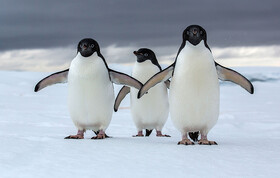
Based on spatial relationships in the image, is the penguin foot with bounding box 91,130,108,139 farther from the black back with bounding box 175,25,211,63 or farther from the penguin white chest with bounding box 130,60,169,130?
the black back with bounding box 175,25,211,63

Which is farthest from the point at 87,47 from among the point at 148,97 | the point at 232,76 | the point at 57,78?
the point at 232,76

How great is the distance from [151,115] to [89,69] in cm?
128

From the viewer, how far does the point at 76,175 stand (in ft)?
9.05

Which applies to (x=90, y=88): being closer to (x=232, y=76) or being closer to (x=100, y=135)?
(x=100, y=135)

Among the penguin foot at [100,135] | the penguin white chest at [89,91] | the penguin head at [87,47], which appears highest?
the penguin head at [87,47]

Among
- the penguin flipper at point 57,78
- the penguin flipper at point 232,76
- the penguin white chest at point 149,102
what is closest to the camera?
the penguin flipper at point 232,76

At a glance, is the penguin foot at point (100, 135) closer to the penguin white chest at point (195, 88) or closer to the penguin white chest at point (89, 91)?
the penguin white chest at point (89, 91)

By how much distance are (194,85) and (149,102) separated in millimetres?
1396

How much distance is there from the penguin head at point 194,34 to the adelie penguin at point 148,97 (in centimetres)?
126

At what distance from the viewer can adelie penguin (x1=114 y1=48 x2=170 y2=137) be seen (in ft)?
18.0

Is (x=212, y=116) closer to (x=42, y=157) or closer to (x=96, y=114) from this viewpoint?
(x=96, y=114)

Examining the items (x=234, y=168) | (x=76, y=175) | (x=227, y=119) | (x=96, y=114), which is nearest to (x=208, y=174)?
(x=234, y=168)

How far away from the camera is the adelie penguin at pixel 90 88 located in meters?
4.66

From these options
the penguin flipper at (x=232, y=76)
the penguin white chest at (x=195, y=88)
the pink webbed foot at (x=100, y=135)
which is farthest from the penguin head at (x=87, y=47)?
the penguin flipper at (x=232, y=76)
